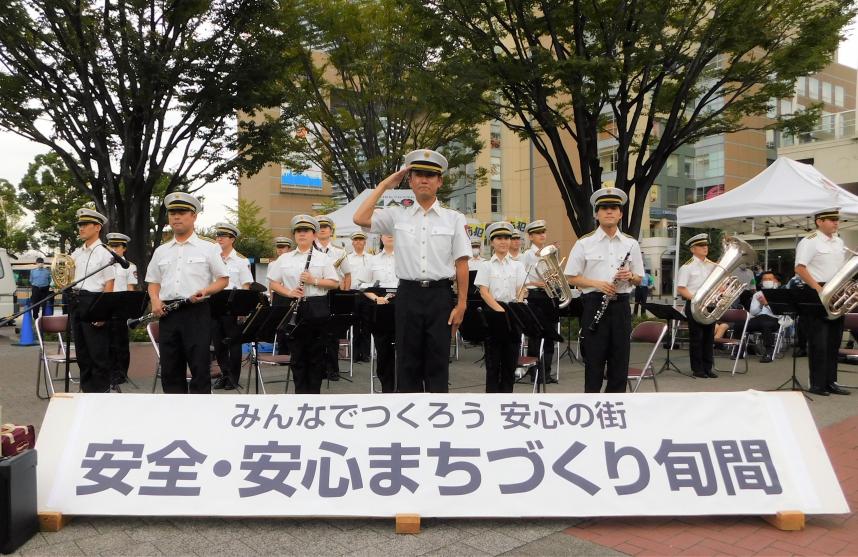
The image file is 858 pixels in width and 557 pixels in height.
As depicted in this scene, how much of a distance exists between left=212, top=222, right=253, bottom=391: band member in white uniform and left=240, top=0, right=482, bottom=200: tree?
598 centimetres

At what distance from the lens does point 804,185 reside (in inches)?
438

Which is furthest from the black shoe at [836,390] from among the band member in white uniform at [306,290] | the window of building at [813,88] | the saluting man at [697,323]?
the window of building at [813,88]

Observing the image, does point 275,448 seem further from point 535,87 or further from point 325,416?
point 535,87

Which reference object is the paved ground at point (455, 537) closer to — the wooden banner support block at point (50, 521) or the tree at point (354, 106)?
the wooden banner support block at point (50, 521)

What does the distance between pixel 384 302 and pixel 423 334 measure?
51.2 inches

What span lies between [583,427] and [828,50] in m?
10.8

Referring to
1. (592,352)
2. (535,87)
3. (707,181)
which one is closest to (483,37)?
(535,87)

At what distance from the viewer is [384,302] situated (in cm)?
612

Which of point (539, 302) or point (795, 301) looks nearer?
point (539, 302)

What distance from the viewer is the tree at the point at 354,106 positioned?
15266mm

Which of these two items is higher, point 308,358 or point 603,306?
point 603,306

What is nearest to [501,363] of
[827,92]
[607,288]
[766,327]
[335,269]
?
[607,288]

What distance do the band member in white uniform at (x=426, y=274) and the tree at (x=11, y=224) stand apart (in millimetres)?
44681

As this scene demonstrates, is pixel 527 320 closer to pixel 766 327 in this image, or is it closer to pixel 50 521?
pixel 50 521
